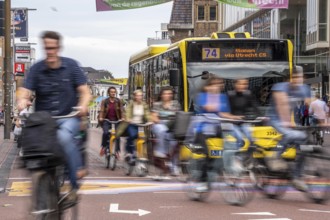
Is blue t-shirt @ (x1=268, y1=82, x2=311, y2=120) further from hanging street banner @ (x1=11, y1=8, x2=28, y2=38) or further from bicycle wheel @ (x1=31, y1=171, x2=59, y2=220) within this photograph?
hanging street banner @ (x1=11, y1=8, x2=28, y2=38)

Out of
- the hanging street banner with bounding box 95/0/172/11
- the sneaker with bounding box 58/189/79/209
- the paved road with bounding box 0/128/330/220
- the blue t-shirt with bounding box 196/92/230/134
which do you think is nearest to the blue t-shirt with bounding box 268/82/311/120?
the blue t-shirt with bounding box 196/92/230/134

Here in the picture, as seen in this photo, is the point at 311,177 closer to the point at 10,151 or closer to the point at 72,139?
the point at 72,139

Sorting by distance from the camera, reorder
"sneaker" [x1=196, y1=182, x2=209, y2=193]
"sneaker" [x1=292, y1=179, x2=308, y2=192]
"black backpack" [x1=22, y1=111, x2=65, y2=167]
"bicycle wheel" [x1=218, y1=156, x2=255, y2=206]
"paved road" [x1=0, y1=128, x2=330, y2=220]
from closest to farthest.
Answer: "black backpack" [x1=22, y1=111, x2=65, y2=167], "paved road" [x1=0, y1=128, x2=330, y2=220], "bicycle wheel" [x1=218, y1=156, x2=255, y2=206], "sneaker" [x1=292, y1=179, x2=308, y2=192], "sneaker" [x1=196, y1=182, x2=209, y2=193]

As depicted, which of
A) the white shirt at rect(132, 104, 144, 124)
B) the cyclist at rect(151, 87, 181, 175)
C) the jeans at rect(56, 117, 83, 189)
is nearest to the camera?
the jeans at rect(56, 117, 83, 189)

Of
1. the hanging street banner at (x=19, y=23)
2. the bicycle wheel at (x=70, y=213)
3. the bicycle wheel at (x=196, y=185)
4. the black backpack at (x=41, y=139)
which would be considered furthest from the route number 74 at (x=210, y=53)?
the hanging street banner at (x=19, y=23)

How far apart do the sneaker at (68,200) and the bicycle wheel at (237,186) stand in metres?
3.41

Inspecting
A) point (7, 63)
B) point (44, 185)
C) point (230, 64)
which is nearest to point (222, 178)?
point (44, 185)

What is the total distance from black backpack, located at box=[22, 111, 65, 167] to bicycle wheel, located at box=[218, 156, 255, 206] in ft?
13.1

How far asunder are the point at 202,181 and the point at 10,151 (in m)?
13.7

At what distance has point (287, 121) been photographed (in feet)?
34.8

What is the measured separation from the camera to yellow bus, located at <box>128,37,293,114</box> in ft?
53.2

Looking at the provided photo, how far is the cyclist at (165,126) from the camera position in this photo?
1408cm

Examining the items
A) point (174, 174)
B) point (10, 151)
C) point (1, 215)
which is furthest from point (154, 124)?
point (10, 151)

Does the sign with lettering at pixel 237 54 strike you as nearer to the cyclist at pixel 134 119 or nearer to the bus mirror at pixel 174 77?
the bus mirror at pixel 174 77
